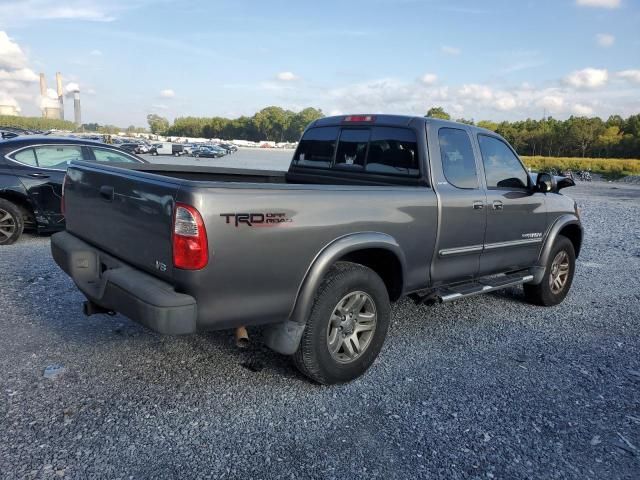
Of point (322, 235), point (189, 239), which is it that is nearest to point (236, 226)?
point (189, 239)

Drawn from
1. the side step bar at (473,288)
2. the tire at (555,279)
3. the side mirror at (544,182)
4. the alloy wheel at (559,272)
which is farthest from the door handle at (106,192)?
the alloy wheel at (559,272)

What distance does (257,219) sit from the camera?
Answer: 2.91 meters

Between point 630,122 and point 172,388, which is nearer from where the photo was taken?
point 172,388

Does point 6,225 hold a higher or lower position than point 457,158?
lower

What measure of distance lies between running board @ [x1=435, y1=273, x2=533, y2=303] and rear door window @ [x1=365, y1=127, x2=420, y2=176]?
107cm

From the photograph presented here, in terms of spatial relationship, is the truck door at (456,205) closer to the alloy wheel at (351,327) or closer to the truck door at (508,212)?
the truck door at (508,212)

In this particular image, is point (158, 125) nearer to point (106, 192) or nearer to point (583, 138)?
point (583, 138)

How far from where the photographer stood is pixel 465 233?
14.3ft

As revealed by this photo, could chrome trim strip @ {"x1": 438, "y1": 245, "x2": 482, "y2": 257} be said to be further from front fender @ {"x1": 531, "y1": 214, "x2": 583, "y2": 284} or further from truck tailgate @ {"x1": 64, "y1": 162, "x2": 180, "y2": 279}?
truck tailgate @ {"x1": 64, "y1": 162, "x2": 180, "y2": 279}

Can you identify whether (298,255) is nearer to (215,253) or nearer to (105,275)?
(215,253)

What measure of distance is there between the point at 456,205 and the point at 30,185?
21.0 feet

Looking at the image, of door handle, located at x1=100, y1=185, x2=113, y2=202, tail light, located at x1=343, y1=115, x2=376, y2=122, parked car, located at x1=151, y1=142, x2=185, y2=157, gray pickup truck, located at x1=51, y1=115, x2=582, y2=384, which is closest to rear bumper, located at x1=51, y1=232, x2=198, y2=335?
gray pickup truck, located at x1=51, y1=115, x2=582, y2=384

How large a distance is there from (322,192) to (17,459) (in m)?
2.27

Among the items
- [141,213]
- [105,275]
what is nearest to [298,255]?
[141,213]
